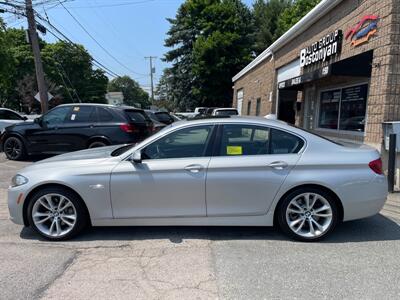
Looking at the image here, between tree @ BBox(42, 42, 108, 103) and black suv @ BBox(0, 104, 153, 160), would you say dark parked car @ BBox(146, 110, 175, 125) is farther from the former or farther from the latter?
tree @ BBox(42, 42, 108, 103)

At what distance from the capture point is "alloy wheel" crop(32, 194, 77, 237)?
4.62 metres

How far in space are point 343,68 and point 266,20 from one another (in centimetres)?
3472

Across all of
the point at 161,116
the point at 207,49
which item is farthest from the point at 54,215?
the point at 207,49

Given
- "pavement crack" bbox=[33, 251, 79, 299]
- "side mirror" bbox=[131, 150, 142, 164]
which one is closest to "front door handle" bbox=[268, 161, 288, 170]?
"side mirror" bbox=[131, 150, 142, 164]

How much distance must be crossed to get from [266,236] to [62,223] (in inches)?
102

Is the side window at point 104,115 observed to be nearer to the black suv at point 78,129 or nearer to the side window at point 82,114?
the black suv at point 78,129

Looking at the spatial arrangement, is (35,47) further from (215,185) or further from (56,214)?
(215,185)

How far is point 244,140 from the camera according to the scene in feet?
15.4

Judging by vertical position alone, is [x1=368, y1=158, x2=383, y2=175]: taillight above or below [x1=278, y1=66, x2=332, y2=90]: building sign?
below

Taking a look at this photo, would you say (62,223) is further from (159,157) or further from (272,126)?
(272,126)

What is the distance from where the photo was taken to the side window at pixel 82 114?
10039 millimetres

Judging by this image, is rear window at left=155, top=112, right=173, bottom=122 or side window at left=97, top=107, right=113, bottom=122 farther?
rear window at left=155, top=112, right=173, bottom=122

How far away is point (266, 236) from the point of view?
4.76 metres

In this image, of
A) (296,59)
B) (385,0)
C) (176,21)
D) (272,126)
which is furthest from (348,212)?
(176,21)
